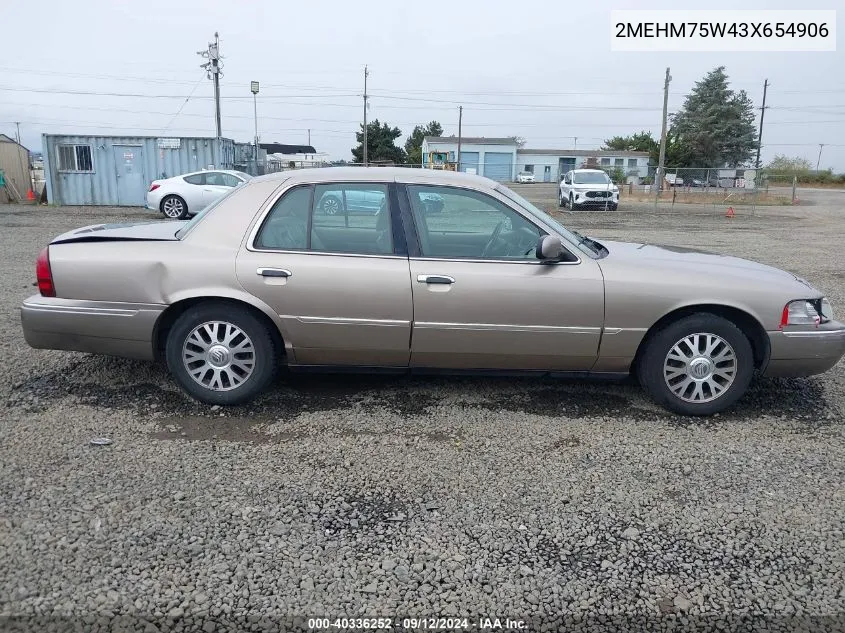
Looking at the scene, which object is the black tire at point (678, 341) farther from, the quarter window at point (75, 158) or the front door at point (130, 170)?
the quarter window at point (75, 158)

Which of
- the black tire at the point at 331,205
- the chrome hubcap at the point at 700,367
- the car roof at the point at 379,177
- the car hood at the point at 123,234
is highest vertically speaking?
the car roof at the point at 379,177

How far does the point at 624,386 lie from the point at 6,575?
3.86 meters

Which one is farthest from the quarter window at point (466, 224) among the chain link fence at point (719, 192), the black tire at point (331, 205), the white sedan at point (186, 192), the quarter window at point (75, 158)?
the chain link fence at point (719, 192)

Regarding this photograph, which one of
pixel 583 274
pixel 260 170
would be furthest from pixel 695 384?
pixel 260 170

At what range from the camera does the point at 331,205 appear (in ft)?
14.5

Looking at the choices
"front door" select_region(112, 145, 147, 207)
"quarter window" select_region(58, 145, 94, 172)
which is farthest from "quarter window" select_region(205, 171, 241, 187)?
"quarter window" select_region(58, 145, 94, 172)

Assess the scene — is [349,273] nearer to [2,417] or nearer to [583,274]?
[583,274]

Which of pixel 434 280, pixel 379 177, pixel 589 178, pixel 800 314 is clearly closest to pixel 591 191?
pixel 589 178

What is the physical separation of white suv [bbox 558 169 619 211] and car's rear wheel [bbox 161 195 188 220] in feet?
46.5

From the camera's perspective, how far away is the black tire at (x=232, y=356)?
4.30 metres

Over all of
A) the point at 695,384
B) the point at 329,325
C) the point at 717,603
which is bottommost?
the point at 717,603

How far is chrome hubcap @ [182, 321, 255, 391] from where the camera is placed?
432 cm

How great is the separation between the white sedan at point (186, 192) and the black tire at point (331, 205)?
48.3 feet

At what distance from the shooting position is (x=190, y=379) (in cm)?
437
